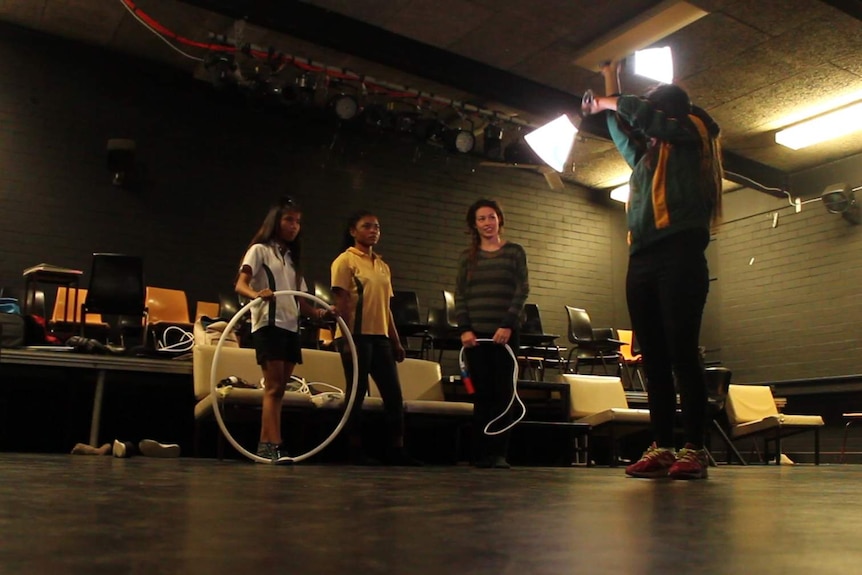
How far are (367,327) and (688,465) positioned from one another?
6.49 ft

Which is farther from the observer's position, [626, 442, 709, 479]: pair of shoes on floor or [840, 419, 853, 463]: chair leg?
[840, 419, 853, 463]: chair leg

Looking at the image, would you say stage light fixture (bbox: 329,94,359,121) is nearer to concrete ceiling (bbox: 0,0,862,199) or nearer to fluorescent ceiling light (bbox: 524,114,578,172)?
→ concrete ceiling (bbox: 0,0,862,199)

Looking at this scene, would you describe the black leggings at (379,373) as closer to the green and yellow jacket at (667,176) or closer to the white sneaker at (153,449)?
the white sneaker at (153,449)

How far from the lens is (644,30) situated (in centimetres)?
688

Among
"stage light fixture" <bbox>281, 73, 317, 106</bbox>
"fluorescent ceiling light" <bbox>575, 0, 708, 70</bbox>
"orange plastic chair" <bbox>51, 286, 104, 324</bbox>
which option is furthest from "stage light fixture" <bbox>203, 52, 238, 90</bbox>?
"fluorescent ceiling light" <bbox>575, 0, 708, 70</bbox>

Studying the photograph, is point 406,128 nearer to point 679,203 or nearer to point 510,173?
point 510,173

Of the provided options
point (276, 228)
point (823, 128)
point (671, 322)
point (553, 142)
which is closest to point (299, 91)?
point (553, 142)

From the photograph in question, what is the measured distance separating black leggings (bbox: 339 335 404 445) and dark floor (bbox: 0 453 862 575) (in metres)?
2.50

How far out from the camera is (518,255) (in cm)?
405

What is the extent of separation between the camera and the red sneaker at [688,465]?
2.51 metres

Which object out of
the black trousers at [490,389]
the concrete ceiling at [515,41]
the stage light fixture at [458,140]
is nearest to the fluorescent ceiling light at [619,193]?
the concrete ceiling at [515,41]

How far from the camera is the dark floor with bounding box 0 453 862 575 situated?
70 cm

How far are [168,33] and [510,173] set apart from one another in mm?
4639

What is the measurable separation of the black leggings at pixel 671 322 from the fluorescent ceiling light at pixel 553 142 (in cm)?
531
